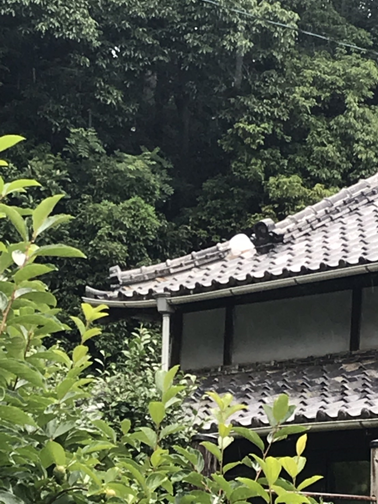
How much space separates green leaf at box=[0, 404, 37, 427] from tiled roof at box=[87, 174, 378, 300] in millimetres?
4770

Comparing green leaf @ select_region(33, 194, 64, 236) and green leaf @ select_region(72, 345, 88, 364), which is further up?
green leaf @ select_region(33, 194, 64, 236)

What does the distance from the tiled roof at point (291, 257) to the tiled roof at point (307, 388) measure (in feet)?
2.81

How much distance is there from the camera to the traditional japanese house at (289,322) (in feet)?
19.8

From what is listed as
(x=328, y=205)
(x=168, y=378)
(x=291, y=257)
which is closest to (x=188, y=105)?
(x=328, y=205)

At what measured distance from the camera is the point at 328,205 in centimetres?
885

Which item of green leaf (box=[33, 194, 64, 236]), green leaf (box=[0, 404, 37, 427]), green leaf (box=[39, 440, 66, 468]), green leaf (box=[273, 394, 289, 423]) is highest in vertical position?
green leaf (box=[33, 194, 64, 236])

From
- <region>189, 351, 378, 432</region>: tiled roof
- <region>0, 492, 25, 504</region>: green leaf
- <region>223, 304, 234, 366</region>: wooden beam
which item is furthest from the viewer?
<region>223, 304, 234, 366</region>: wooden beam

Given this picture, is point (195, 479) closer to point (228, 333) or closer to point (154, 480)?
point (154, 480)

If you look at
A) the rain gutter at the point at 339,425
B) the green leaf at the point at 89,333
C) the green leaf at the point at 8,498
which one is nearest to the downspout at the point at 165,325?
the rain gutter at the point at 339,425

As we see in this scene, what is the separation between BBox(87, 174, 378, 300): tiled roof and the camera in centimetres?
673

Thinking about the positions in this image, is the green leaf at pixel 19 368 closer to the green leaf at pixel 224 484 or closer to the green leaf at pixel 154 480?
the green leaf at pixel 154 480

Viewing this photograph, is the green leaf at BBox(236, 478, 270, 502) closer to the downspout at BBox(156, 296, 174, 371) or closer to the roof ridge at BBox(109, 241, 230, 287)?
the downspout at BBox(156, 296, 174, 371)

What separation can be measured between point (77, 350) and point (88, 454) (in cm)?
42

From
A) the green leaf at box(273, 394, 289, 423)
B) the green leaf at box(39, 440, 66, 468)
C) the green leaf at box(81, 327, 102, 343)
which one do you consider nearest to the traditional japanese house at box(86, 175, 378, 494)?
the green leaf at box(81, 327, 102, 343)
